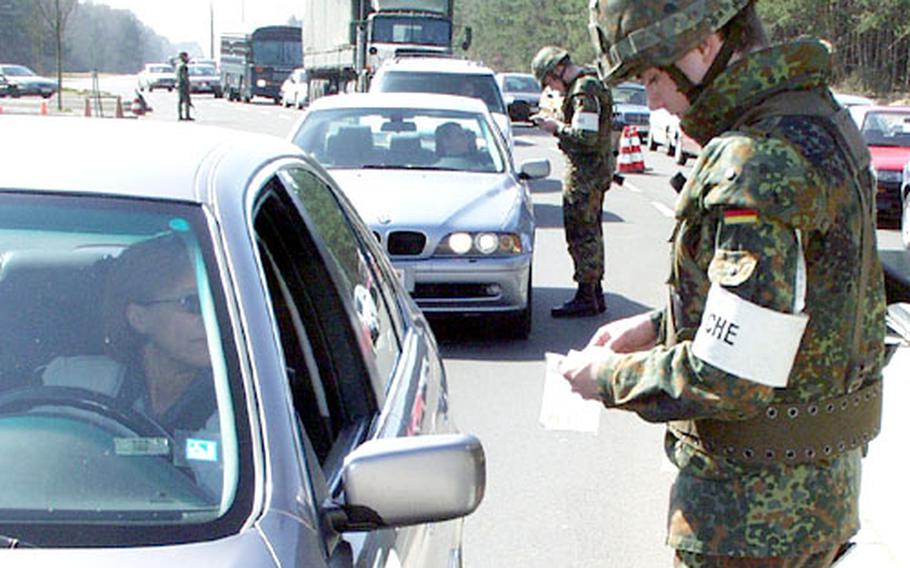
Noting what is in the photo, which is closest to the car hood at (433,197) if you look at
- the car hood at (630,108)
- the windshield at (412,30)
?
the windshield at (412,30)

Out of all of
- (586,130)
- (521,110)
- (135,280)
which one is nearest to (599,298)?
(586,130)

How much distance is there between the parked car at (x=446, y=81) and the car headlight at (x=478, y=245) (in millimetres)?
7015

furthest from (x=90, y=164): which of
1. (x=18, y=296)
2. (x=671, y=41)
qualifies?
(x=671, y=41)

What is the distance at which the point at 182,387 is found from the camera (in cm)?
244

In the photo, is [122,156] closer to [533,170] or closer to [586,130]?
[586,130]

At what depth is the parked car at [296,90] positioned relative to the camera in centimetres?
5338

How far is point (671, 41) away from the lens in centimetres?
263

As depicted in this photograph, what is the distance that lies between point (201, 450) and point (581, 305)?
7782 mm

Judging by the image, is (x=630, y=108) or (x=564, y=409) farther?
(x=630, y=108)

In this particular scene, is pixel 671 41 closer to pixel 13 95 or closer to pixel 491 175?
pixel 491 175

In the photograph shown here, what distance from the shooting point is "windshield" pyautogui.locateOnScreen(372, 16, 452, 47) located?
29.8m

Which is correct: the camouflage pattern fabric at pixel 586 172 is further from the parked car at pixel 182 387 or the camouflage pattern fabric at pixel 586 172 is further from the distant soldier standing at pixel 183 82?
the distant soldier standing at pixel 183 82

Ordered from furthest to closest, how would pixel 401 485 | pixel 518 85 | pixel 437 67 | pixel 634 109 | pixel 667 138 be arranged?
pixel 518 85, pixel 634 109, pixel 667 138, pixel 437 67, pixel 401 485

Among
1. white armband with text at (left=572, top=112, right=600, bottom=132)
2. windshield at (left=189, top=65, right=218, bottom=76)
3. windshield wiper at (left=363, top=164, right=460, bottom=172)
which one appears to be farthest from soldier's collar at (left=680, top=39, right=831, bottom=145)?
windshield at (left=189, top=65, right=218, bottom=76)
